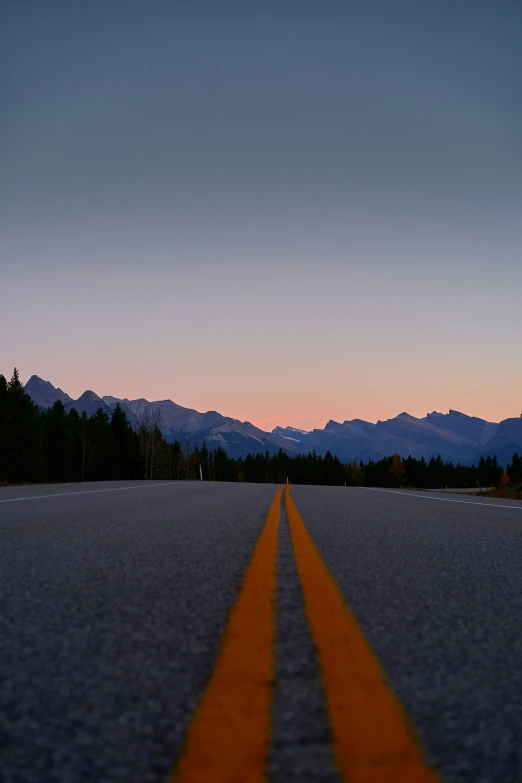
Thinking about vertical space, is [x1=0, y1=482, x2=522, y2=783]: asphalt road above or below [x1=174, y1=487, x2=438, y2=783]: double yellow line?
below

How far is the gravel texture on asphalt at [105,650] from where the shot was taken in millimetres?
1090

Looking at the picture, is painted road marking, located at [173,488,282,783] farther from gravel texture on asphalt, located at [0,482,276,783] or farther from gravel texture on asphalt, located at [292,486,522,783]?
gravel texture on asphalt, located at [292,486,522,783]

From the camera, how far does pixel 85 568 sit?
3076 millimetres

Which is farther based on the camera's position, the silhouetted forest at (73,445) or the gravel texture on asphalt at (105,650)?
the silhouetted forest at (73,445)

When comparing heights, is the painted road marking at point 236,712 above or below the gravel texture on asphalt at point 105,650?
above

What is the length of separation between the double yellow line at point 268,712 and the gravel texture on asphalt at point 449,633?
0.19 ft

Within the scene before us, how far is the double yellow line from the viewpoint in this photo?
3.31ft

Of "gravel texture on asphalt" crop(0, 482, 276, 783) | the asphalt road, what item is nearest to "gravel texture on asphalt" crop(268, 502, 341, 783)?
the asphalt road

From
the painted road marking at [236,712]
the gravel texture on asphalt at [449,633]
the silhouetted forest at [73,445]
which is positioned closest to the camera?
the painted road marking at [236,712]

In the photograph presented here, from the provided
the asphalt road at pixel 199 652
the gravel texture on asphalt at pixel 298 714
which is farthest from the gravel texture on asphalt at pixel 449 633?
the gravel texture on asphalt at pixel 298 714

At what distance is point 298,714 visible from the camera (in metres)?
1.24

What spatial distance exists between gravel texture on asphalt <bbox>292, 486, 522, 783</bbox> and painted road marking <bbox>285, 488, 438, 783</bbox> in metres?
0.04

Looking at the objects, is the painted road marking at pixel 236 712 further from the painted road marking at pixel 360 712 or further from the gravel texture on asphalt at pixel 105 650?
the painted road marking at pixel 360 712

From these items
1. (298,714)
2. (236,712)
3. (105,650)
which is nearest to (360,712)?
(298,714)
